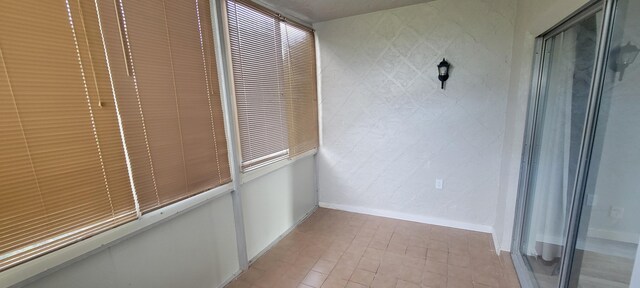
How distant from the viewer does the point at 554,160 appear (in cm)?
166

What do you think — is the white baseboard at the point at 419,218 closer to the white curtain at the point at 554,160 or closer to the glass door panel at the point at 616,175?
the white curtain at the point at 554,160

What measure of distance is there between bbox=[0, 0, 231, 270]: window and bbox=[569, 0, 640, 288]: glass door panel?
2.11 metres

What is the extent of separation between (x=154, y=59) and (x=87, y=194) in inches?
29.3

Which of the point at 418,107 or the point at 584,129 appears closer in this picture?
the point at 584,129

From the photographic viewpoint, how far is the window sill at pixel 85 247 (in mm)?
972

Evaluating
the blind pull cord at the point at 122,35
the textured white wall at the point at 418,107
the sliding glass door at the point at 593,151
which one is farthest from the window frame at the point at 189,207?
the sliding glass door at the point at 593,151

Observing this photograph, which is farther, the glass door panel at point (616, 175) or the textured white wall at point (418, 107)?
the textured white wall at point (418, 107)

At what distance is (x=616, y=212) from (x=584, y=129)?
397 millimetres

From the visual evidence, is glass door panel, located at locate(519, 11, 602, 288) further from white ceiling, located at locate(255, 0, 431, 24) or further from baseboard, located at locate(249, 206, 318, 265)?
baseboard, located at locate(249, 206, 318, 265)

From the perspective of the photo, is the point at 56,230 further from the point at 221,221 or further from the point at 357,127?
the point at 357,127

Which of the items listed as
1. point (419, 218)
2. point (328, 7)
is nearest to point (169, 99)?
point (328, 7)

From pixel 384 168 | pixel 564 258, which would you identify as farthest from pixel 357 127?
pixel 564 258

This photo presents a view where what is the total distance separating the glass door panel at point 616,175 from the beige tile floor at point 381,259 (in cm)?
85

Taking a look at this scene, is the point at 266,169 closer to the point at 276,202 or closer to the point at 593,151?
the point at 276,202
